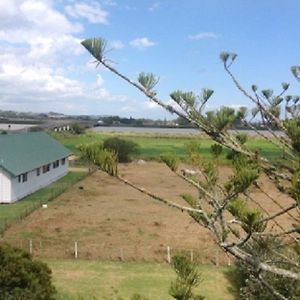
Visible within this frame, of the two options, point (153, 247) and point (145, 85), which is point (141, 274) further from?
point (145, 85)

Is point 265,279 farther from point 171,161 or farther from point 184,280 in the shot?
point 171,161

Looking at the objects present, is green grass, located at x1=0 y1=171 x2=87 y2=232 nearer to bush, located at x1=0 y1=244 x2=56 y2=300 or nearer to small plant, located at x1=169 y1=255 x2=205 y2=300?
bush, located at x1=0 y1=244 x2=56 y2=300

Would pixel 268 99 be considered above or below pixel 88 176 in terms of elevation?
above

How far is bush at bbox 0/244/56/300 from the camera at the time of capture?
1023 cm

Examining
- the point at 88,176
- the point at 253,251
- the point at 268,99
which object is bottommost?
the point at 88,176

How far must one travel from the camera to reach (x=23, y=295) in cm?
1016

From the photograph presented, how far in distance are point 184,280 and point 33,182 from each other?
1195 inches

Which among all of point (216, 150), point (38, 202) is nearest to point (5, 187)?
point (38, 202)

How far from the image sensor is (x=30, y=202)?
2803 centimetres

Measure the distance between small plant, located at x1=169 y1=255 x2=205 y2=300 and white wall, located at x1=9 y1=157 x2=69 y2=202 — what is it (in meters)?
26.1

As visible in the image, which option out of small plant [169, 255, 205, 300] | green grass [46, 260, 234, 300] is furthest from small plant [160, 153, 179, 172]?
green grass [46, 260, 234, 300]

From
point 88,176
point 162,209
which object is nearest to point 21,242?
point 162,209

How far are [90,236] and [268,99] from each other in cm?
1654

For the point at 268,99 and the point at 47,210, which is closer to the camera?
the point at 268,99
